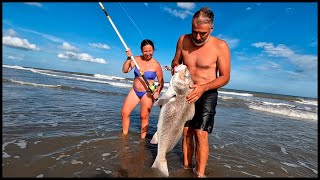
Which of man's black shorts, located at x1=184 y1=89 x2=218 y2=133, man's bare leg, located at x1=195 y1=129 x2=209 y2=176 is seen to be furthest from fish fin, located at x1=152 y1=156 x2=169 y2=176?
man's black shorts, located at x1=184 y1=89 x2=218 y2=133

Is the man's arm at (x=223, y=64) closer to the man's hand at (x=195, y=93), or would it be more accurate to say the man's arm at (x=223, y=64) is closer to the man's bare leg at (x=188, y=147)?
the man's hand at (x=195, y=93)

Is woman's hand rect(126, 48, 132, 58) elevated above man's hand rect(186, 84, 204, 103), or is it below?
above

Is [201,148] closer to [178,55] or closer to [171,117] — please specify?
[171,117]

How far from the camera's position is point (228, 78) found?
14.2 feet

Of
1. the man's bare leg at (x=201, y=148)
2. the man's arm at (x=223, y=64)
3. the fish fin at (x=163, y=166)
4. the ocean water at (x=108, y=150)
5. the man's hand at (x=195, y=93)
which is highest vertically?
the man's arm at (x=223, y=64)

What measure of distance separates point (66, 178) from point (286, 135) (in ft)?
25.2

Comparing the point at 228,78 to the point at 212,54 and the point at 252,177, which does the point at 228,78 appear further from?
the point at 252,177

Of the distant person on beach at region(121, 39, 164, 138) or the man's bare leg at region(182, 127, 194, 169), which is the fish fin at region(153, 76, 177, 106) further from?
the distant person on beach at region(121, 39, 164, 138)

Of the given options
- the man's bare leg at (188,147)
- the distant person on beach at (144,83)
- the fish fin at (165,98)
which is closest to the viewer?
the fish fin at (165,98)

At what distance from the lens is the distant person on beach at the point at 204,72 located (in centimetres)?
412

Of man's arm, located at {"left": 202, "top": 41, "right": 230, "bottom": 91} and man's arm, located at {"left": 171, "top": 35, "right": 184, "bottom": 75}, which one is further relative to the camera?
man's arm, located at {"left": 171, "top": 35, "right": 184, "bottom": 75}

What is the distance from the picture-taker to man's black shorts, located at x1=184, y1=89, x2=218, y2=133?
436cm

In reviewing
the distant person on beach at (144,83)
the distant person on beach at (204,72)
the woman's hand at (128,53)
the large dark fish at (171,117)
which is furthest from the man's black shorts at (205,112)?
the woman's hand at (128,53)

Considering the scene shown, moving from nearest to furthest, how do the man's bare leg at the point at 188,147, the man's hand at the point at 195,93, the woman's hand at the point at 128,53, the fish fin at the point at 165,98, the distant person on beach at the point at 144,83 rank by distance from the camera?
the man's hand at the point at 195,93 < the fish fin at the point at 165,98 < the man's bare leg at the point at 188,147 < the woman's hand at the point at 128,53 < the distant person on beach at the point at 144,83
